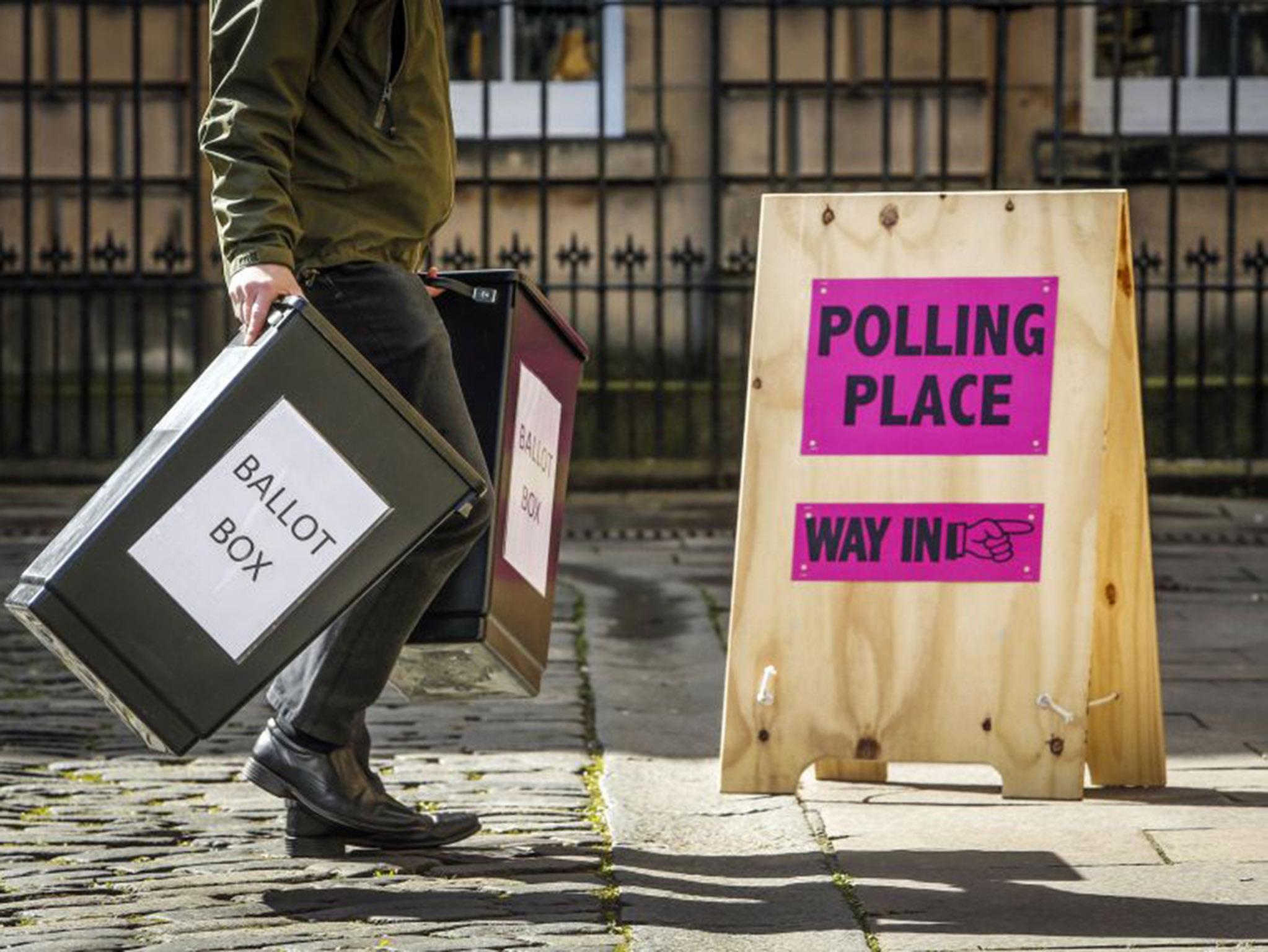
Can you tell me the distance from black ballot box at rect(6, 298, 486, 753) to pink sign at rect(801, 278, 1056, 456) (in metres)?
1.25

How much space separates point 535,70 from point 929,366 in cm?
783

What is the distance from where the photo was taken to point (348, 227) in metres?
3.79

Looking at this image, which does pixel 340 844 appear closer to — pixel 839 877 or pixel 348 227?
pixel 839 877

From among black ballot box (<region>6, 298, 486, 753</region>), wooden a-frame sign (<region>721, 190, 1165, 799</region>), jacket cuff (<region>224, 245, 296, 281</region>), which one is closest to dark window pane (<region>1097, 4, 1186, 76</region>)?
wooden a-frame sign (<region>721, 190, 1165, 799</region>)

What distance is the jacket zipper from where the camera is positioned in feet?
12.5

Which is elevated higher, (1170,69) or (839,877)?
(1170,69)

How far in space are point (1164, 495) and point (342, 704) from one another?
740cm

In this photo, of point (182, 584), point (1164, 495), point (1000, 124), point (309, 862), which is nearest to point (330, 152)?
point (182, 584)

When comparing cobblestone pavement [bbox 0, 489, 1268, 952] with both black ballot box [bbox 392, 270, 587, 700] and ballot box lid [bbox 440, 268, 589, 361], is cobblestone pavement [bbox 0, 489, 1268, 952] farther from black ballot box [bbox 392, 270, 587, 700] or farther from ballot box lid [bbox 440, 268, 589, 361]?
ballot box lid [bbox 440, 268, 589, 361]

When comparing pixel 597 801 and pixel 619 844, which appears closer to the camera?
pixel 619 844

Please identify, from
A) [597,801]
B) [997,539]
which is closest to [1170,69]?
[997,539]

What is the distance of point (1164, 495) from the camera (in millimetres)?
10680

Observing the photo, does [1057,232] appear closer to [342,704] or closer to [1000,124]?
[342,704]

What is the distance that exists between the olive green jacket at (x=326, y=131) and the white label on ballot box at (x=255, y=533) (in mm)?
332
